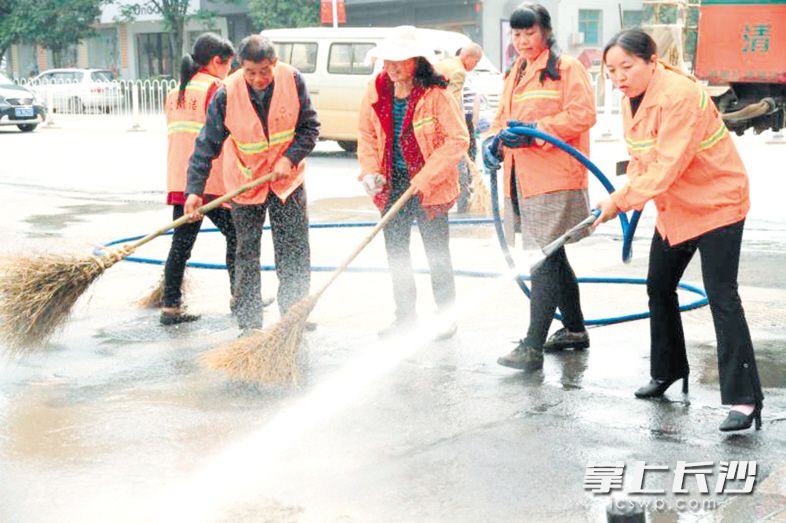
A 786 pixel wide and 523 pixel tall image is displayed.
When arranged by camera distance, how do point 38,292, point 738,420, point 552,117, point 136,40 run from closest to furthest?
point 738,420, point 552,117, point 38,292, point 136,40

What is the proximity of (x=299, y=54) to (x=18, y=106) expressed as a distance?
9.46 m

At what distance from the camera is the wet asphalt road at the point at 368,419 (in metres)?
4.11

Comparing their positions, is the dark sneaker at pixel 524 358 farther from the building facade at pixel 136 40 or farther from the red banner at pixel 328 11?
the building facade at pixel 136 40

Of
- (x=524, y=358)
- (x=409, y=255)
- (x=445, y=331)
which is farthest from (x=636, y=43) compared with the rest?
(x=445, y=331)

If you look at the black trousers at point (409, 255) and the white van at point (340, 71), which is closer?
the black trousers at point (409, 255)

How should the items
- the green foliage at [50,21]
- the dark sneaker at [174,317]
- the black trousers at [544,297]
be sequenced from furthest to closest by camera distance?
the green foliage at [50,21], the dark sneaker at [174,317], the black trousers at [544,297]

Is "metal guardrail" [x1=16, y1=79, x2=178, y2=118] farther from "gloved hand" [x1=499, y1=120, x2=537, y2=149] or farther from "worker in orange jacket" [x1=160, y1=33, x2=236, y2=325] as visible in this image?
"gloved hand" [x1=499, y1=120, x2=537, y2=149]

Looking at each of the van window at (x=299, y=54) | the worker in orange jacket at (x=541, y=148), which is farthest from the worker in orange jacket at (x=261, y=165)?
the van window at (x=299, y=54)

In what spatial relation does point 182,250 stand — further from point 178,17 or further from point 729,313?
point 178,17

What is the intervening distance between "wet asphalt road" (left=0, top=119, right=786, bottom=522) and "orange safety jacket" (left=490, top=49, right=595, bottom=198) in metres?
0.96

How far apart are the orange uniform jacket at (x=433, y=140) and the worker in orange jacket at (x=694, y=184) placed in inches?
55.9

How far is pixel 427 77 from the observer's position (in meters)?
6.13

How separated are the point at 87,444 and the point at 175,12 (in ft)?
114

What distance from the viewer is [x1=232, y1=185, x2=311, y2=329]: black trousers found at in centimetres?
636
